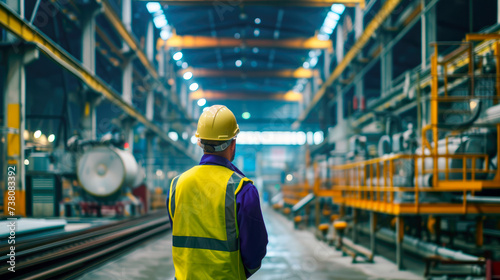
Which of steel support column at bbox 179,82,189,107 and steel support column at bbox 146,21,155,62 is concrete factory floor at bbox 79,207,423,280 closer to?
steel support column at bbox 146,21,155,62

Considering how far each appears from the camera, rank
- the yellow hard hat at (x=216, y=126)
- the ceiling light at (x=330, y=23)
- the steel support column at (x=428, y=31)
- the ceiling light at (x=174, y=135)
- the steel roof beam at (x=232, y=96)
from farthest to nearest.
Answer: the steel roof beam at (x=232, y=96)
the ceiling light at (x=174, y=135)
the ceiling light at (x=330, y=23)
the steel support column at (x=428, y=31)
the yellow hard hat at (x=216, y=126)

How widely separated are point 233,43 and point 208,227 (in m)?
23.2

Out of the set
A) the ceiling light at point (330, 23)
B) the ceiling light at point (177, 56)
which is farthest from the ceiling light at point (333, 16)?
the ceiling light at point (177, 56)

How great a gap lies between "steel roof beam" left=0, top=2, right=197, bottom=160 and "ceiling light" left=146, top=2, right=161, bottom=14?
16.7ft

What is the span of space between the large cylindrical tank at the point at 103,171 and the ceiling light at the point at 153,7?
9185 mm

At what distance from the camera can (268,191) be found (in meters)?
36.1

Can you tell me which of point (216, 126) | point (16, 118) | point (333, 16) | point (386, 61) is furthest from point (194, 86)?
point (216, 126)

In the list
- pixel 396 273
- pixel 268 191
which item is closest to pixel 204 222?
pixel 396 273

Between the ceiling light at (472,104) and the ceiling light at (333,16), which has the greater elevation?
the ceiling light at (333,16)

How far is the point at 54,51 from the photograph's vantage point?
11180mm

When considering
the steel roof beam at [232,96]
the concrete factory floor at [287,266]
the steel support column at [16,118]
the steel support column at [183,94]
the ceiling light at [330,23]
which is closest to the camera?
the concrete factory floor at [287,266]

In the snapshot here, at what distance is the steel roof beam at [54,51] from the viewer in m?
8.84

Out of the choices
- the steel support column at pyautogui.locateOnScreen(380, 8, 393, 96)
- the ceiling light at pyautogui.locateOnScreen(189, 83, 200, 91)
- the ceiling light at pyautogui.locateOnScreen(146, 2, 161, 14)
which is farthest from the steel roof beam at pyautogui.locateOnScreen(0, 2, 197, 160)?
the ceiling light at pyautogui.locateOnScreen(189, 83, 200, 91)

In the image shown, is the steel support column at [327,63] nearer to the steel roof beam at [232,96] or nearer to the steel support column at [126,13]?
the steel roof beam at [232,96]
